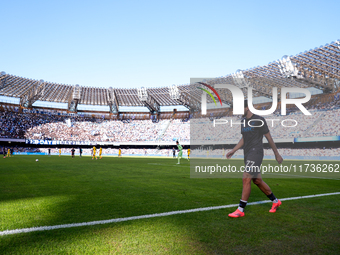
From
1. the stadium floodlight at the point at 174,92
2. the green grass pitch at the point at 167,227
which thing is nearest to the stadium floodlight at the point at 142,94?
the stadium floodlight at the point at 174,92

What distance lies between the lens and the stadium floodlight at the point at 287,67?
135 ft

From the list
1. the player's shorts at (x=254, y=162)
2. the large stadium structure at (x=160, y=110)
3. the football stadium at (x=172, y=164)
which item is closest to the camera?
the football stadium at (x=172, y=164)

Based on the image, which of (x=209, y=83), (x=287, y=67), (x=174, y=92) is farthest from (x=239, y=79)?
(x=174, y=92)

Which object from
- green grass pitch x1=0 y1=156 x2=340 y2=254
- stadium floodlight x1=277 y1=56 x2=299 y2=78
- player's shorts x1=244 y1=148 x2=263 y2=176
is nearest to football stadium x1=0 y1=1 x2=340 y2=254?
green grass pitch x1=0 y1=156 x2=340 y2=254

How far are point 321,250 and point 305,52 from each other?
42.1 meters

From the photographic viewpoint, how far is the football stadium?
145 inches

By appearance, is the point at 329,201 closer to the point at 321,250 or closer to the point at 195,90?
the point at 321,250

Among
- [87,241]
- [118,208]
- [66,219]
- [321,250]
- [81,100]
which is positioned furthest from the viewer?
[81,100]

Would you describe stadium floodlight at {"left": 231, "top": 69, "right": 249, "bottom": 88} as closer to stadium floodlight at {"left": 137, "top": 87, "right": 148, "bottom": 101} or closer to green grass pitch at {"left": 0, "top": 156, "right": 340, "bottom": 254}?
stadium floodlight at {"left": 137, "top": 87, "right": 148, "bottom": 101}

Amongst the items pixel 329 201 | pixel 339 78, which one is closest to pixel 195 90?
pixel 339 78

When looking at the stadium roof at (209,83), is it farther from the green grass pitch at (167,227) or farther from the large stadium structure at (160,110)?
the green grass pitch at (167,227)

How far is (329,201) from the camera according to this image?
634 cm

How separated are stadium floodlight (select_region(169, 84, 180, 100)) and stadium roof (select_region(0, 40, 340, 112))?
540 mm

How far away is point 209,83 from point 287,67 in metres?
16.7
